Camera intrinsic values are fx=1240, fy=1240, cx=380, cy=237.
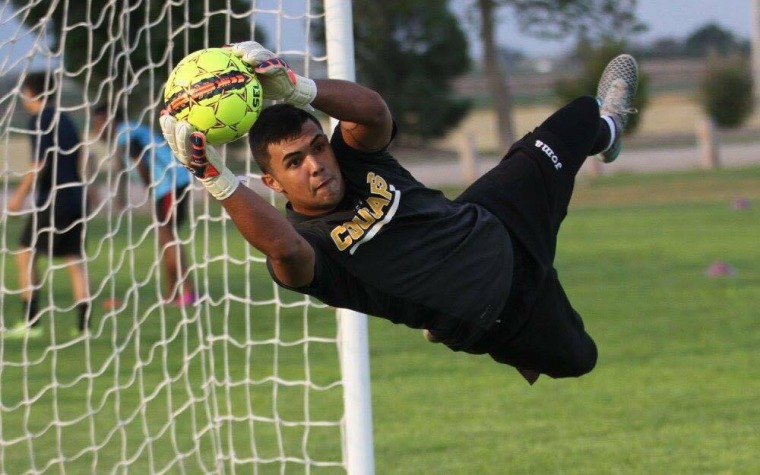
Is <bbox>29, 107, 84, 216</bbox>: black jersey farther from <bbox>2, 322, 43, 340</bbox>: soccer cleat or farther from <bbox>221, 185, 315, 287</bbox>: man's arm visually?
<bbox>221, 185, 315, 287</bbox>: man's arm

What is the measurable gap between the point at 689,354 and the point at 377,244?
5.37 meters

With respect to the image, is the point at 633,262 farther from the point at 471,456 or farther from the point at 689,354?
the point at 471,456

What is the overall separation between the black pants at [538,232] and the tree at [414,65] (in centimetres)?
3356

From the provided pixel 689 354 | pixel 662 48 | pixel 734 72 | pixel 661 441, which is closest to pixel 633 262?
pixel 689 354

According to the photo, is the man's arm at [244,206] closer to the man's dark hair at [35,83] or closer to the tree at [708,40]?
the man's dark hair at [35,83]

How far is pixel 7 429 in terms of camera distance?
7.99 meters

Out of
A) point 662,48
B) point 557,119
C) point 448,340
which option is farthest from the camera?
point 662,48

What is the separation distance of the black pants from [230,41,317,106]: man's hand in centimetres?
103

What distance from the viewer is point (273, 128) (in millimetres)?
4613

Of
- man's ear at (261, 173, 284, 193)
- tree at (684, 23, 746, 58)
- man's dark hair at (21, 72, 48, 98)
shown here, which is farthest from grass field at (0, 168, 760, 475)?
tree at (684, 23, 746, 58)

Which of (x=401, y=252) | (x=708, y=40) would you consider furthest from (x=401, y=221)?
(x=708, y=40)

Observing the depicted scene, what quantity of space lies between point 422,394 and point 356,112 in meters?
4.12

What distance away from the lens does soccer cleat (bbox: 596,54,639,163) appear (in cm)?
598

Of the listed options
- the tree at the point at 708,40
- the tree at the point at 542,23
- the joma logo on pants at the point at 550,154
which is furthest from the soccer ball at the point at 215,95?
the tree at the point at 708,40
